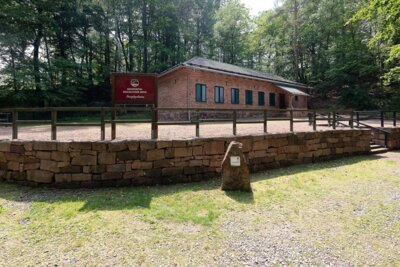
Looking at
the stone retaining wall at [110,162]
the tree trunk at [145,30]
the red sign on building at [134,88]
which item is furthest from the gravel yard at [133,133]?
the tree trunk at [145,30]

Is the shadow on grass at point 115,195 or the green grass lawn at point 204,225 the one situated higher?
the shadow on grass at point 115,195

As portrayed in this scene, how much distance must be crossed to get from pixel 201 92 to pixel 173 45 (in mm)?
15669

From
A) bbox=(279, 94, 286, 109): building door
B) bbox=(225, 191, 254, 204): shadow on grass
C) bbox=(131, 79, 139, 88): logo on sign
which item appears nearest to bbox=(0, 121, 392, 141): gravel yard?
bbox=(131, 79, 139, 88): logo on sign

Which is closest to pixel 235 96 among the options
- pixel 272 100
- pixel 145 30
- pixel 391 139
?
pixel 272 100

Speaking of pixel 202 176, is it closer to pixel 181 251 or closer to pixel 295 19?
pixel 181 251

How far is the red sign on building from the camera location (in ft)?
17.8

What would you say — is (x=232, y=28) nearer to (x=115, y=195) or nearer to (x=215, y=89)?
(x=215, y=89)

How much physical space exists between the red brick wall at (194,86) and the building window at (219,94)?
26 centimetres

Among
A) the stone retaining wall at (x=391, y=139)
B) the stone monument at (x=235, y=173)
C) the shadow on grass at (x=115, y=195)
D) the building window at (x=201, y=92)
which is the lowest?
the shadow on grass at (x=115, y=195)

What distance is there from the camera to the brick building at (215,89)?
15.2 metres

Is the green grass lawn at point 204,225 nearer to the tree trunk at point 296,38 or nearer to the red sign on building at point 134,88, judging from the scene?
the red sign on building at point 134,88

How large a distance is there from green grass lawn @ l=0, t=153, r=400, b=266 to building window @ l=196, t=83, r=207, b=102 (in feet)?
35.7

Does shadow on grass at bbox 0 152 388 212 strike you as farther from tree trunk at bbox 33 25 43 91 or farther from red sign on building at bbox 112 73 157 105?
tree trunk at bbox 33 25 43 91

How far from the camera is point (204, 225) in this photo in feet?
11.3
